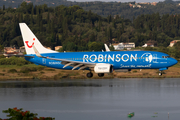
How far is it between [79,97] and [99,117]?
2744cm

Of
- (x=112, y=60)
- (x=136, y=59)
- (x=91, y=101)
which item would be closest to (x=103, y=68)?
(x=112, y=60)

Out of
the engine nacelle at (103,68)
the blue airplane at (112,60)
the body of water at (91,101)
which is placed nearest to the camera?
the body of water at (91,101)

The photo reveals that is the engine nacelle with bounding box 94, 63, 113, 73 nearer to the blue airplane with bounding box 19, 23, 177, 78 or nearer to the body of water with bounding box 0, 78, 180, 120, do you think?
the blue airplane with bounding box 19, 23, 177, 78

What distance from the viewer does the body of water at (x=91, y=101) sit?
6787 centimetres

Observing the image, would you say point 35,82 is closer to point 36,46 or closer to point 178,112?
point 36,46

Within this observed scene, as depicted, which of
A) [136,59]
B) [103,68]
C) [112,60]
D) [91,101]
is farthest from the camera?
[91,101]

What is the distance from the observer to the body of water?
6787 cm

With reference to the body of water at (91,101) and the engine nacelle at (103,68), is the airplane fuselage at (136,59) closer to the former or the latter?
the engine nacelle at (103,68)

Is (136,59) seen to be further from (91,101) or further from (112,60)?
(91,101)

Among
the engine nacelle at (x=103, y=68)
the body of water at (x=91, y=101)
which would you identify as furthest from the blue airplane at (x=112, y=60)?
the body of water at (x=91, y=101)

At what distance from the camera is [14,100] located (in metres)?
88.8

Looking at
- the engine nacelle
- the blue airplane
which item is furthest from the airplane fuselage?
the engine nacelle

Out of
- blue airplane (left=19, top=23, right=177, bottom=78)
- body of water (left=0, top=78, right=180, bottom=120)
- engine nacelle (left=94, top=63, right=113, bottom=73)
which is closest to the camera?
body of water (left=0, top=78, right=180, bottom=120)

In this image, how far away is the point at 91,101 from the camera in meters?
85.5
